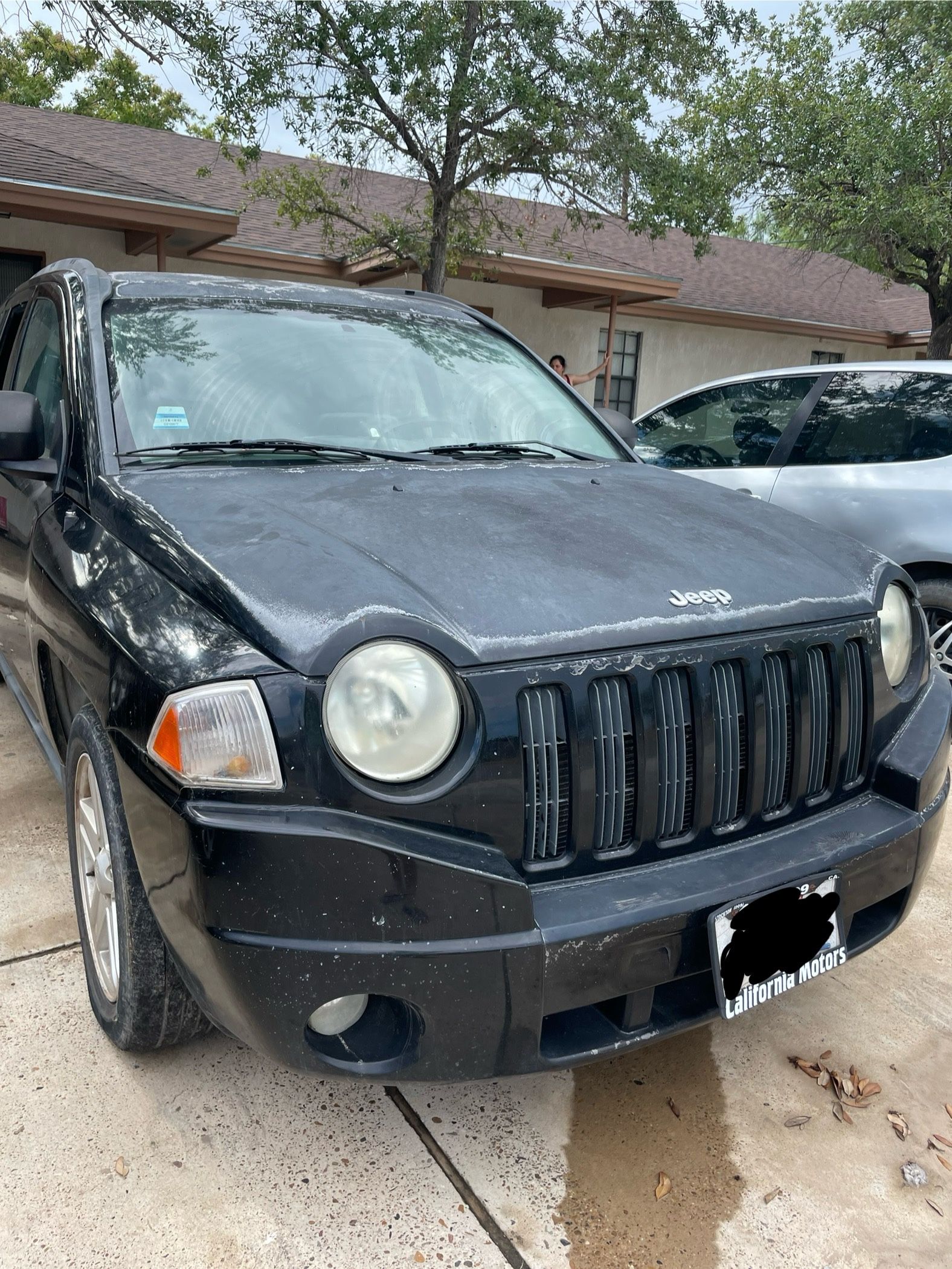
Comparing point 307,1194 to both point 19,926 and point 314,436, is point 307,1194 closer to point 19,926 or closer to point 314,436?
point 19,926

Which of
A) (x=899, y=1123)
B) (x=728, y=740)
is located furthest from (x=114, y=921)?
(x=899, y=1123)

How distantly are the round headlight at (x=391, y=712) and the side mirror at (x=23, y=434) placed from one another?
1414 millimetres

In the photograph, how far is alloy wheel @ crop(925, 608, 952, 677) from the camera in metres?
4.32

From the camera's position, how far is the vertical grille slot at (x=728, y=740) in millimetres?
1903

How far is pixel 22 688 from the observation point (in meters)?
3.28

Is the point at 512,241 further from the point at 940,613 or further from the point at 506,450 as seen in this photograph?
the point at 506,450

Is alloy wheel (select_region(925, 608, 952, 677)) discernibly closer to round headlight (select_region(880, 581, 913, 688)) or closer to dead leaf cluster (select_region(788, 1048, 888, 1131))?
round headlight (select_region(880, 581, 913, 688))

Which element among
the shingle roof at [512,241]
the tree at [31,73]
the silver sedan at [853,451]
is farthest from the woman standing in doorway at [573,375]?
the tree at [31,73]

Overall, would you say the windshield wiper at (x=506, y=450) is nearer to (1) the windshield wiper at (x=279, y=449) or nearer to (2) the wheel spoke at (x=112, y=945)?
(1) the windshield wiper at (x=279, y=449)

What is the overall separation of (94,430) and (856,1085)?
2.45 meters

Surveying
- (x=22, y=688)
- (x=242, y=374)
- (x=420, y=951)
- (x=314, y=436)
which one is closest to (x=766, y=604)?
(x=420, y=951)

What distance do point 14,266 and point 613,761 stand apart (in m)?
12.1

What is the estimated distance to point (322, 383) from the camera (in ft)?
9.46

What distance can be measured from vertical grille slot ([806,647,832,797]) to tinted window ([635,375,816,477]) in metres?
3.24
